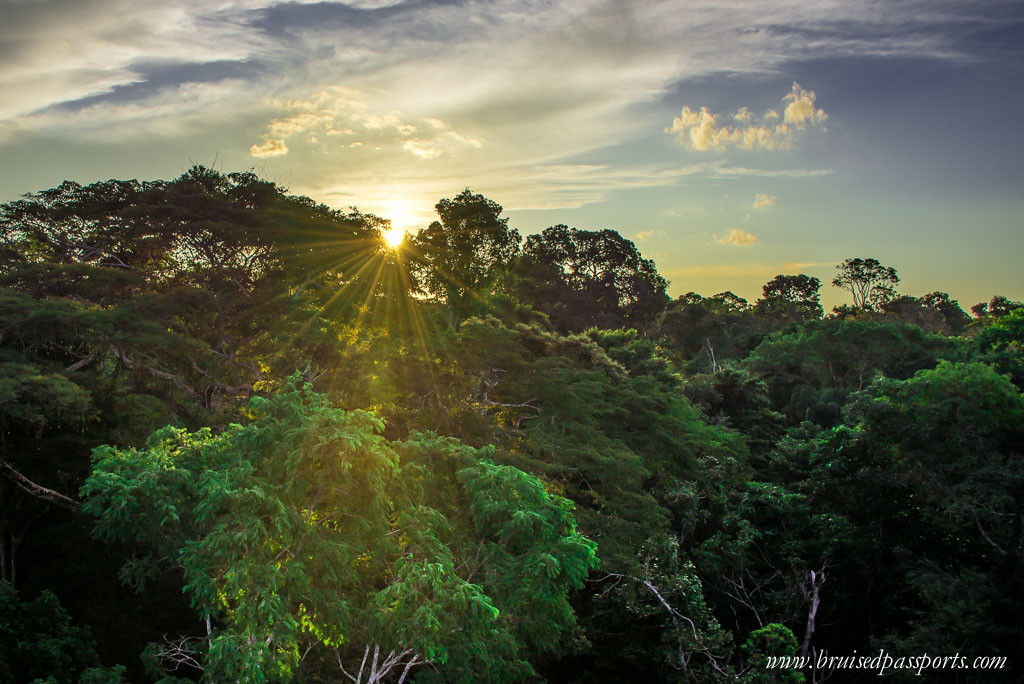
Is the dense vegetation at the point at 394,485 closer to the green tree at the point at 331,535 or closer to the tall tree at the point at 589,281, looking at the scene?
the green tree at the point at 331,535

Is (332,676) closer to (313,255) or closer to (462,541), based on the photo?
(462,541)

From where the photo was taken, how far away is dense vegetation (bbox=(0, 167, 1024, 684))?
5.06m

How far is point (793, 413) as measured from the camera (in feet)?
78.0

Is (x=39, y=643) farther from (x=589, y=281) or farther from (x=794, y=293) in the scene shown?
(x=794, y=293)

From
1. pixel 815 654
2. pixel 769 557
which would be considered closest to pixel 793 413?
pixel 769 557

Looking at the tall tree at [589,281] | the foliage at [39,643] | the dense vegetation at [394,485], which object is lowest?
the foliage at [39,643]

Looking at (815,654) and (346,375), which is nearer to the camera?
(346,375)

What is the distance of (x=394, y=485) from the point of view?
5.63 m

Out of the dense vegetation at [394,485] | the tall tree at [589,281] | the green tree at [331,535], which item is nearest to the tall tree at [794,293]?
the tall tree at [589,281]

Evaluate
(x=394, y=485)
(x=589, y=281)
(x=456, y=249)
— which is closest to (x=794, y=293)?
(x=589, y=281)

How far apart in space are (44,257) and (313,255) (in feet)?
20.7

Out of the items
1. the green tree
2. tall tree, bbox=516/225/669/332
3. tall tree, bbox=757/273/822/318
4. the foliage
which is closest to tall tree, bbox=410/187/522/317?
tall tree, bbox=516/225/669/332

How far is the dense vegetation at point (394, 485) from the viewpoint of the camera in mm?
5062

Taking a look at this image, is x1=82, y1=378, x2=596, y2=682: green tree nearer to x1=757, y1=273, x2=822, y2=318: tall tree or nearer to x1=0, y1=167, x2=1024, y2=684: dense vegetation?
x1=0, y1=167, x2=1024, y2=684: dense vegetation
